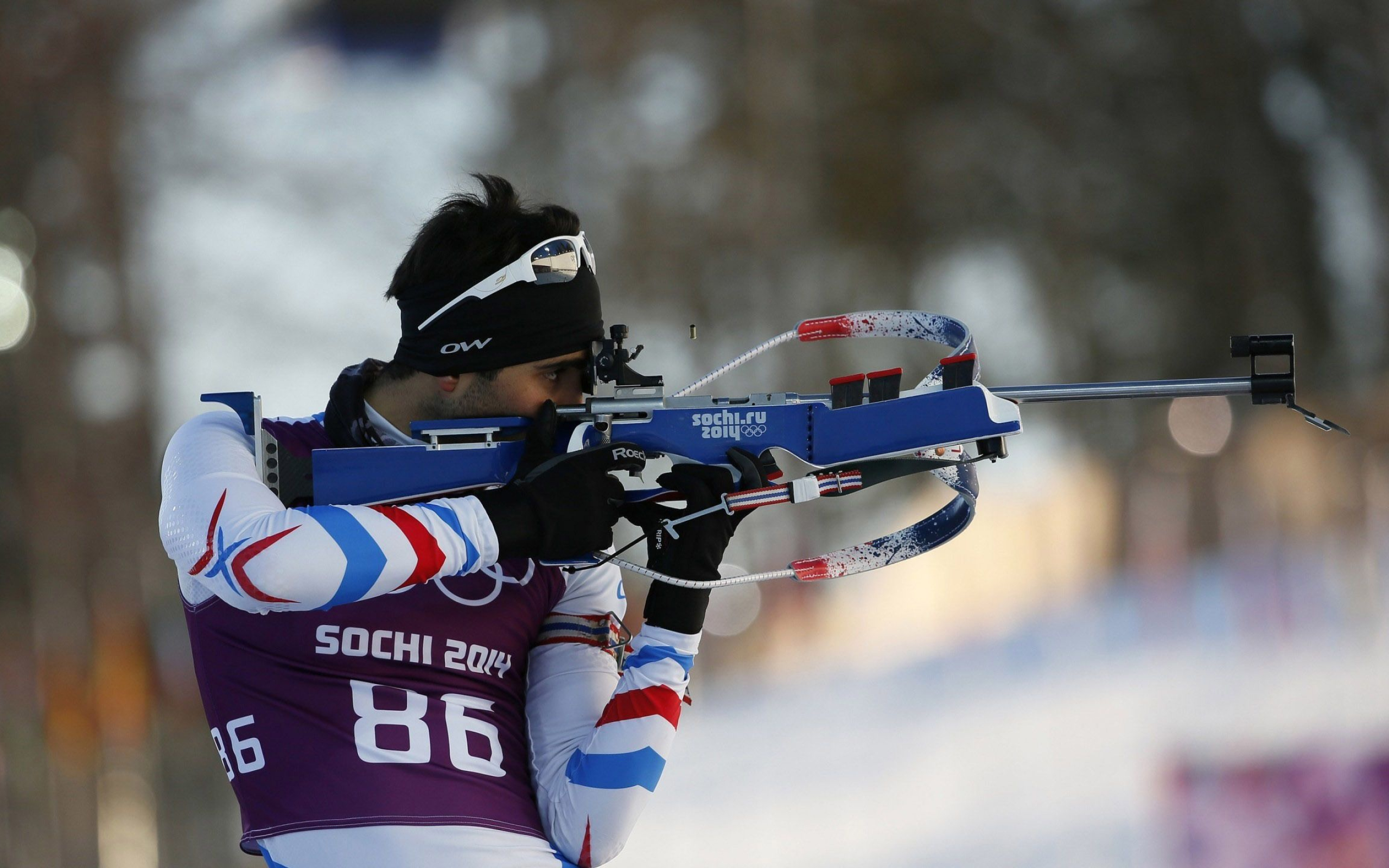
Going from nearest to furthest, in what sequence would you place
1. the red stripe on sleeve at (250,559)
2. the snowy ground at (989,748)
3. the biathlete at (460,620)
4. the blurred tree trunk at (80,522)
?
the red stripe on sleeve at (250,559) → the biathlete at (460,620) → the snowy ground at (989,748) → the blurred tree trunk at (80,522)

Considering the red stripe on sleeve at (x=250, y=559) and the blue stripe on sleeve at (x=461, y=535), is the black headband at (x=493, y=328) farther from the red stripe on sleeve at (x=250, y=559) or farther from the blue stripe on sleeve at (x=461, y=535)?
the red stripe on sleeve at (x=250, y=559)

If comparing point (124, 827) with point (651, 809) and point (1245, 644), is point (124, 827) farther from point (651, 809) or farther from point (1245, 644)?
point (1245, 644)

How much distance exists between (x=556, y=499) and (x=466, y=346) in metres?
0.27

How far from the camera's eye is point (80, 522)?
3.77 m

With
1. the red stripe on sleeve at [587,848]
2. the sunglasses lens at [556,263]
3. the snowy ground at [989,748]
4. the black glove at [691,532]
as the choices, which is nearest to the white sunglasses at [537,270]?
the sunglasses lens at [556,263]

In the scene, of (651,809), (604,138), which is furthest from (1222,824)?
(604,138)

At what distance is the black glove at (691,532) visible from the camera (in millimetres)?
1257

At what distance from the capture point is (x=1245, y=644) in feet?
11.6

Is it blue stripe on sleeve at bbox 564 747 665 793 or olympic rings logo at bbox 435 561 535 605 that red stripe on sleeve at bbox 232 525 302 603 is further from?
blue stripe on sleeve at bbox 564 747 665 793

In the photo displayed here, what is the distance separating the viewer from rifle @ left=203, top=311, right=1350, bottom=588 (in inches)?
48.2

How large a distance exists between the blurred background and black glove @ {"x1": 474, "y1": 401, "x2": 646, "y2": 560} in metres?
2.21

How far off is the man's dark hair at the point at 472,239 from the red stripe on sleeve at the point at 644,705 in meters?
0.43

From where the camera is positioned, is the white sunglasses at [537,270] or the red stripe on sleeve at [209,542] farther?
the white sunglasses at [537,270]

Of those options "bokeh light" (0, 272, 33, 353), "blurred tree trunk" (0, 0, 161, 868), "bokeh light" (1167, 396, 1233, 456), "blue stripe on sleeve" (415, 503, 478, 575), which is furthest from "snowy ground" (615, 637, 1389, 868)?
"bokeh light" (0, 272, 33, 353)
